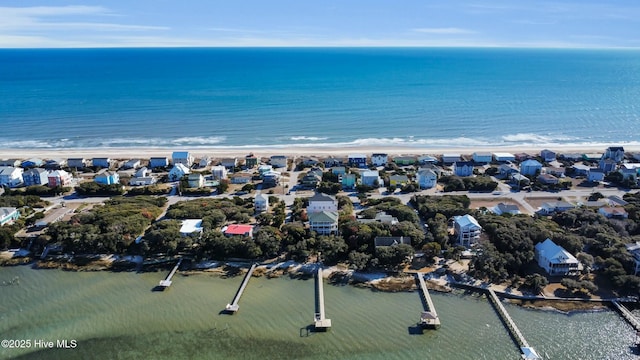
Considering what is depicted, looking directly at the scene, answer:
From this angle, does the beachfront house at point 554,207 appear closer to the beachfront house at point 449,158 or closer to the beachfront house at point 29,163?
the beachfront house at point 449,158

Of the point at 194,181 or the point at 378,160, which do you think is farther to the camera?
the point at 378,160

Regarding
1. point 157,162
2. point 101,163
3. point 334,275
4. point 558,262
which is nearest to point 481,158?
point 558,262

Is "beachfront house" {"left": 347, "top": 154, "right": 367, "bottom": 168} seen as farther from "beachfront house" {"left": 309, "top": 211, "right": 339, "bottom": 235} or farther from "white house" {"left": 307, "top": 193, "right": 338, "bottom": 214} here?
"beachfront house" {"left": 309, "top": 211, "right": 339, "bottom": 235}

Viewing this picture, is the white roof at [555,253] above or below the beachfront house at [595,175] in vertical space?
below

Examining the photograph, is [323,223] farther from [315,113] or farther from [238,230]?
[315,113]

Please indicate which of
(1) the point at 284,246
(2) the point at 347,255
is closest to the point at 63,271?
(1) the point at 284,246

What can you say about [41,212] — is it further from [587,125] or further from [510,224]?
[587,125]

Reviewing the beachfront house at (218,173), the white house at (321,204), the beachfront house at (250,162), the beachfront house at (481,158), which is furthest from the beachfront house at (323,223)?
the beachfront house at (481,158)
